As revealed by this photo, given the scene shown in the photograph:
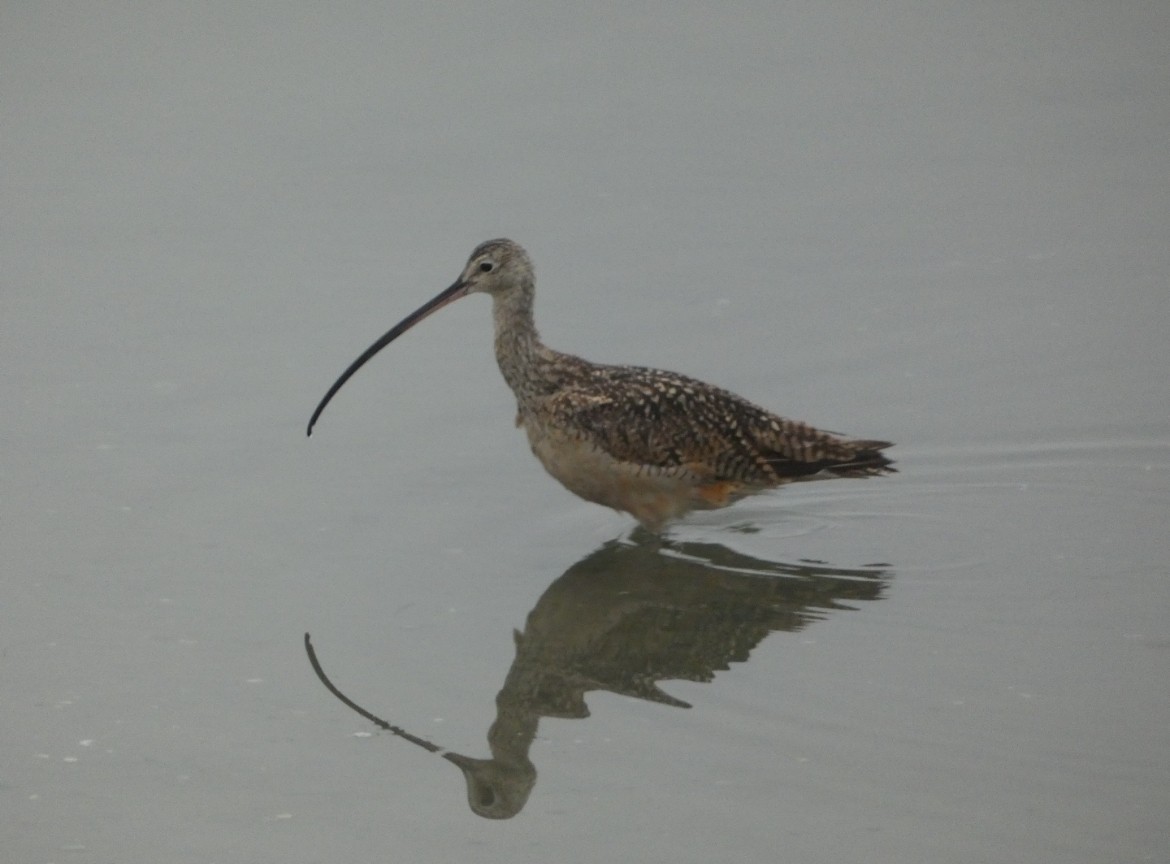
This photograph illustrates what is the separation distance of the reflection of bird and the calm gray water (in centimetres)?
20

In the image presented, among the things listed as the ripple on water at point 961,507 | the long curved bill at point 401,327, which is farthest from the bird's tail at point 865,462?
the long curved bill at point 401,327

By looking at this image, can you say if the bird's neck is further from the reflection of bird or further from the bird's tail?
the bird's tail

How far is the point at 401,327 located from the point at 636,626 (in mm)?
1398

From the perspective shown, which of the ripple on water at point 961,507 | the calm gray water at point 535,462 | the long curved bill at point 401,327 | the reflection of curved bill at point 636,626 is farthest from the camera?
the long curved bill at point 401,327

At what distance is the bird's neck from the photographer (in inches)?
260

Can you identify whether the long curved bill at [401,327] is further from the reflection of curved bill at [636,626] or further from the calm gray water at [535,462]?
the reflection of curved bill at [636,626]

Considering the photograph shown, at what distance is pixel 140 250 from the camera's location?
8.18 m

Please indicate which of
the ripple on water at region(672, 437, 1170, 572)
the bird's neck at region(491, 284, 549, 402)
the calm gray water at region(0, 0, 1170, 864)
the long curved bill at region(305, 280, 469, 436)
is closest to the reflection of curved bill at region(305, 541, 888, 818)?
the calm gray water at region(0, 0, 1170, 864)

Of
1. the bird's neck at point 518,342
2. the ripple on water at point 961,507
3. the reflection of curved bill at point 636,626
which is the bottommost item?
the reflection of curved bill at point 636,626

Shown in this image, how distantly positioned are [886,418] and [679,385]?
2.94ft

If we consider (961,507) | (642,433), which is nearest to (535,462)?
(642,433)

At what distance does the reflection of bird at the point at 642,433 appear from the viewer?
639 centimetres

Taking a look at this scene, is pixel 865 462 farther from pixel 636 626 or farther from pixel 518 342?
pixel 518 342

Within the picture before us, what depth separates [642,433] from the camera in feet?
21.0
